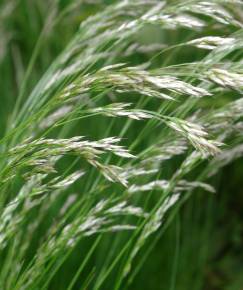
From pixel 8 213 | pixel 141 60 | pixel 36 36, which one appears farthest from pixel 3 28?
pixel 8 213

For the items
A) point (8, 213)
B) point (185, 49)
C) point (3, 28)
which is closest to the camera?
point (8, 213)

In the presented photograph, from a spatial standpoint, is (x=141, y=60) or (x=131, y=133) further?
(x=141, y=60)

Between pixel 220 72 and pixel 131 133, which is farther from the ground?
pixel 220 72

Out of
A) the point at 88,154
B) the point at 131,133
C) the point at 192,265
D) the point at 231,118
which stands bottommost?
the point at 192,265

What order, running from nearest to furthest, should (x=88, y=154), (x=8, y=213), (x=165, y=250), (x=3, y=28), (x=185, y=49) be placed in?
(x=88, y=154)
(x=8, y=213)
(x=165, y=250)
(x=185, y=49)
(x=3, y=28)

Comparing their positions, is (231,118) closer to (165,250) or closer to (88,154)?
(88,154)

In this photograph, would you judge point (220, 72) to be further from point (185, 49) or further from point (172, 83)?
point (185, 49)
